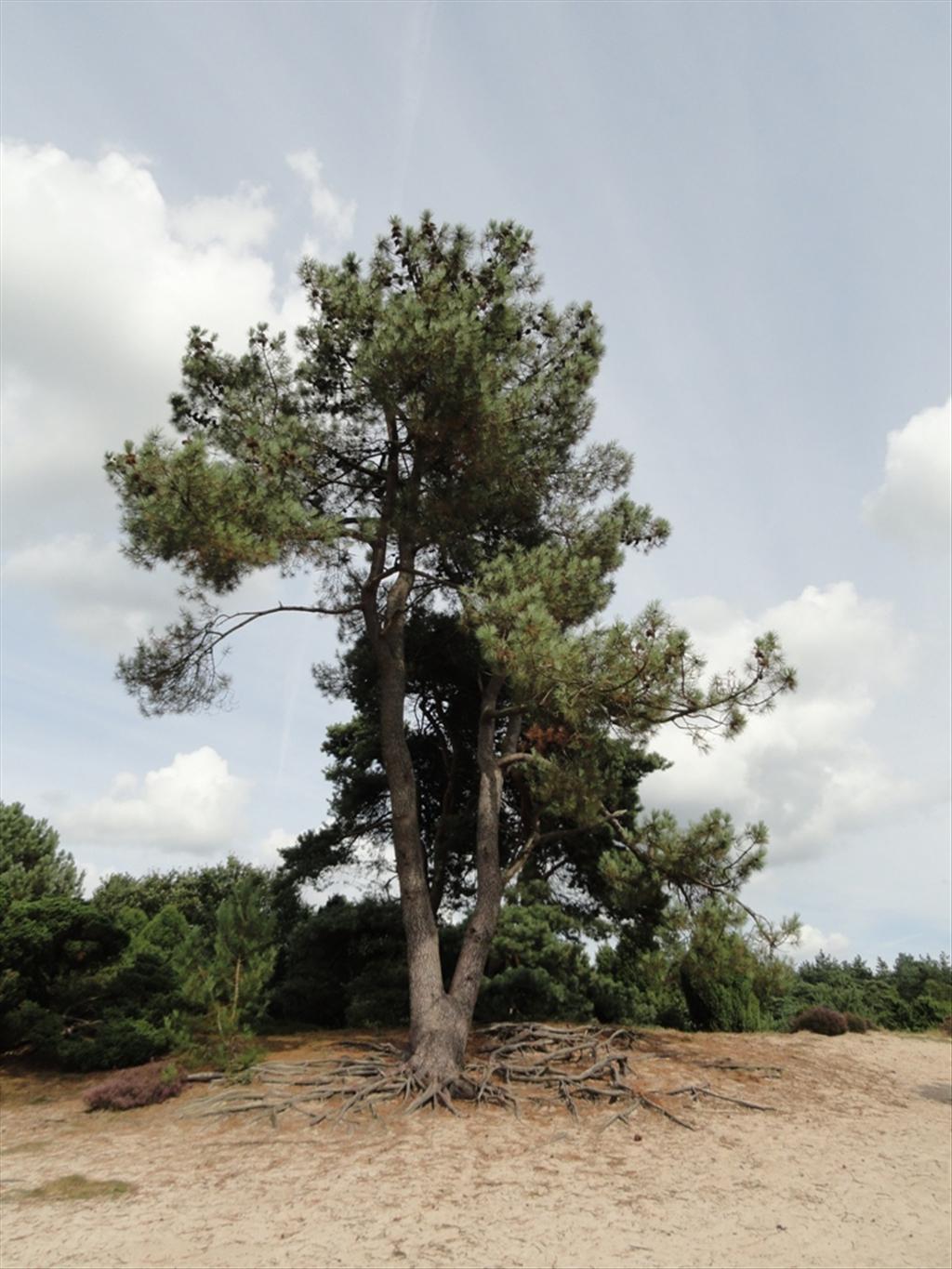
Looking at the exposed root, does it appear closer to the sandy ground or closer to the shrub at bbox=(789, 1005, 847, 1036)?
the sandy ground

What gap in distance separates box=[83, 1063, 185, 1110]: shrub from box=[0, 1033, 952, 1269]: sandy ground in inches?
5.7

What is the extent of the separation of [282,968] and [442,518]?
9.24m

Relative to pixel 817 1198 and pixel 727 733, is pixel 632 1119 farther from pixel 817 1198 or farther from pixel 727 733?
pixel 727 733

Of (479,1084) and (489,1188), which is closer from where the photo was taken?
(489,1188)

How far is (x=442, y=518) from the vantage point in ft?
33.8

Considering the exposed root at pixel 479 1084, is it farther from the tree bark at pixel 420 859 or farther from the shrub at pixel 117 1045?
the shrub at pixel 117 1045

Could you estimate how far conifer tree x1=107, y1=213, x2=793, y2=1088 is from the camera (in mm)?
8602

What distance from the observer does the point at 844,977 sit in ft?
75.1

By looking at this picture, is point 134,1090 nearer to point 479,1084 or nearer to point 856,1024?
point 479,1084

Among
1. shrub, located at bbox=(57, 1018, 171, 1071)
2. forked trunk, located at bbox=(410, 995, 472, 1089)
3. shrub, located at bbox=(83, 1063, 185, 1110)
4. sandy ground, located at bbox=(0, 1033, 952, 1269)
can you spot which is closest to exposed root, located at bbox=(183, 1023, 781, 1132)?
forked trunk, located at bbox=(410, 995, 472, 1089)

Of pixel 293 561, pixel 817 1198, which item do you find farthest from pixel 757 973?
pixel 293 561

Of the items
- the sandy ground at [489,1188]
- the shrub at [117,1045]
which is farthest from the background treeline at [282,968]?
the sandy ground at [489,1188]

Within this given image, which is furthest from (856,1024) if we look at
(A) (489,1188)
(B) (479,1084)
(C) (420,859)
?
(A) (489,1188)

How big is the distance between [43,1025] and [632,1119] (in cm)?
716
